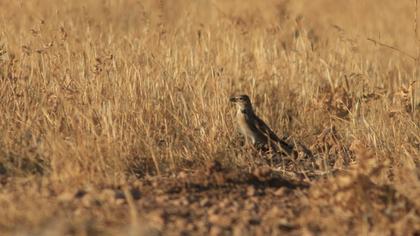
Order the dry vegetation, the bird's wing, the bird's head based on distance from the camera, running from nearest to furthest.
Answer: the dry vegetation → the bird's wing → the bird's head

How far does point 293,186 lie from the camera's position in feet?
21.7

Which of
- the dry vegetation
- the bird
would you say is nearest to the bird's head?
the bird

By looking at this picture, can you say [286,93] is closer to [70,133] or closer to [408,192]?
[70,133]

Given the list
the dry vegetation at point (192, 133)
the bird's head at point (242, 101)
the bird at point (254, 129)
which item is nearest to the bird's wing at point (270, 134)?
the bird at point (254, 129)

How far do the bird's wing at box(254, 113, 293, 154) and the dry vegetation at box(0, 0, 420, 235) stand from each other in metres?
0.25

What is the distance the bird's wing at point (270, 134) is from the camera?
7809mm

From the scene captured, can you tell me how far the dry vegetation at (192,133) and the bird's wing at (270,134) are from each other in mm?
246

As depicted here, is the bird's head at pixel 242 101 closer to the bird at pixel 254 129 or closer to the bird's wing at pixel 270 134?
the bird at pixel 254 129

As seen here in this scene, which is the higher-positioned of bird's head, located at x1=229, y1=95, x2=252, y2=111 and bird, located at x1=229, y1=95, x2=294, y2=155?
bird's head, located at x1=229, y1=95, x2=252, y2=111

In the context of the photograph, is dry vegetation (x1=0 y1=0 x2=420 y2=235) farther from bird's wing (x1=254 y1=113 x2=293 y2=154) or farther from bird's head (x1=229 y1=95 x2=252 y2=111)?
bird's wing (x1=254 y1=113 x2=293 y2=154)

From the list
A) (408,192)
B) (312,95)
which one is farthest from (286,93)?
(408,192)

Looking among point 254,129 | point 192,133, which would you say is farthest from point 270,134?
point 192,133

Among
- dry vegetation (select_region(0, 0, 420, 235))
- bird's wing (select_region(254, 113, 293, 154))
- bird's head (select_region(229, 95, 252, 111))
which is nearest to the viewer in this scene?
dry vegetation (select_region(0, 0, 420, 235))

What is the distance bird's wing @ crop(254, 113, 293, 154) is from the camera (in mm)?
7809
